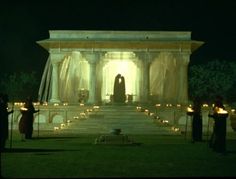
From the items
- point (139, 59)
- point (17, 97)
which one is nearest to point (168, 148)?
point (139, 59)

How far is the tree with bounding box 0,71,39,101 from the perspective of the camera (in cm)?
6490

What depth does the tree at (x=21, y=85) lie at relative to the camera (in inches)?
2555

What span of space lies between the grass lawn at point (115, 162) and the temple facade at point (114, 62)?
24.2 metres

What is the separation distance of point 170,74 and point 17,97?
20193mm

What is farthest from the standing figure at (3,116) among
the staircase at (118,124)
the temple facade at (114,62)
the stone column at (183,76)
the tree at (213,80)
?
the tree at (213,80)

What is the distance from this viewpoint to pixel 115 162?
17.3 metres

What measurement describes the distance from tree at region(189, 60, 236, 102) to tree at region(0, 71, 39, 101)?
16.7 m

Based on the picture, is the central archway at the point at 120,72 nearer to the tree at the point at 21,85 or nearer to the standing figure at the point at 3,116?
the tree at the point at 21,85

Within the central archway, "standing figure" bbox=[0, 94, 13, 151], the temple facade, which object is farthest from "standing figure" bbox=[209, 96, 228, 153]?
the central archway

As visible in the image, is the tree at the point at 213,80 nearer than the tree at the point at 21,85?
No

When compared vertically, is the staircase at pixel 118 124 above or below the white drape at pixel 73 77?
below

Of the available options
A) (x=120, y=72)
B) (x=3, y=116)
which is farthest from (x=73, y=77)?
(x=3, y=116)

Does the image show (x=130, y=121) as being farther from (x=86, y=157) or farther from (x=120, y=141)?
(x=86, y=157)

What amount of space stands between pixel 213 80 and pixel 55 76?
2470 centimetres
